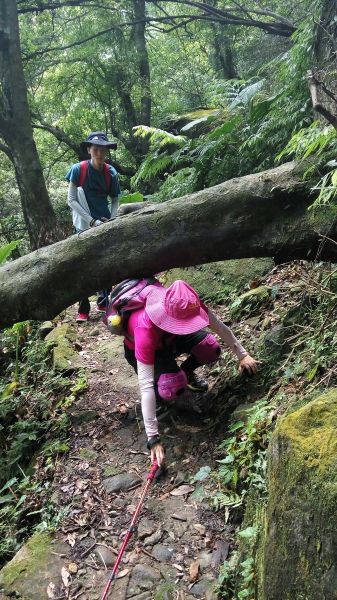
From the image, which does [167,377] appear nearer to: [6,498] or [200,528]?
[200,528]

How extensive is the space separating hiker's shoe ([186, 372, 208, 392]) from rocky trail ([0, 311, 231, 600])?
0.24ft

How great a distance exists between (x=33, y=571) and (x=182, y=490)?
3.61 ft

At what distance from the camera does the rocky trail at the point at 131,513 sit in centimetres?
282

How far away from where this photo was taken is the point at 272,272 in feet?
18.0

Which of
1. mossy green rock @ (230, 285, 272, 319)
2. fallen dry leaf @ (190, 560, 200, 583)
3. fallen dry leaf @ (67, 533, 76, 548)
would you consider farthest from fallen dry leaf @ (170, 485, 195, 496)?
mossy green rock @ (230, 285, 272, 319)

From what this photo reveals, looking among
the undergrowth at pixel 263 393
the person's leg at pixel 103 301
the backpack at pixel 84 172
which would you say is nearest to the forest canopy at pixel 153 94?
the undergrowth at pixel 263 393

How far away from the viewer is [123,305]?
12.9 feet

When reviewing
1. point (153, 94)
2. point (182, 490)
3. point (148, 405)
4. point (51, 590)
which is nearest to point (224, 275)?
point (148, 405)

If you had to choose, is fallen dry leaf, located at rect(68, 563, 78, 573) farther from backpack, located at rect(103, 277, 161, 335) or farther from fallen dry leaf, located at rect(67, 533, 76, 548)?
backpack, located at rect(103, 277, 161, 335)

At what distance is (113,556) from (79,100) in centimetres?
1471

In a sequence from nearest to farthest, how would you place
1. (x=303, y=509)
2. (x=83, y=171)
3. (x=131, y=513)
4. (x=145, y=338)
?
(x=303, y=509), (x=131, y=513), (x=145, y=338), (x=83, y=171)

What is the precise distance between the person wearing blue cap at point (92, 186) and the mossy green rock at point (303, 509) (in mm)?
4172

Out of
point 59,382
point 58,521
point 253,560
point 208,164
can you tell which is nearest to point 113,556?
point 58,521

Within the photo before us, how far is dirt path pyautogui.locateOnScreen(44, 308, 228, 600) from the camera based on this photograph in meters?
2.81
